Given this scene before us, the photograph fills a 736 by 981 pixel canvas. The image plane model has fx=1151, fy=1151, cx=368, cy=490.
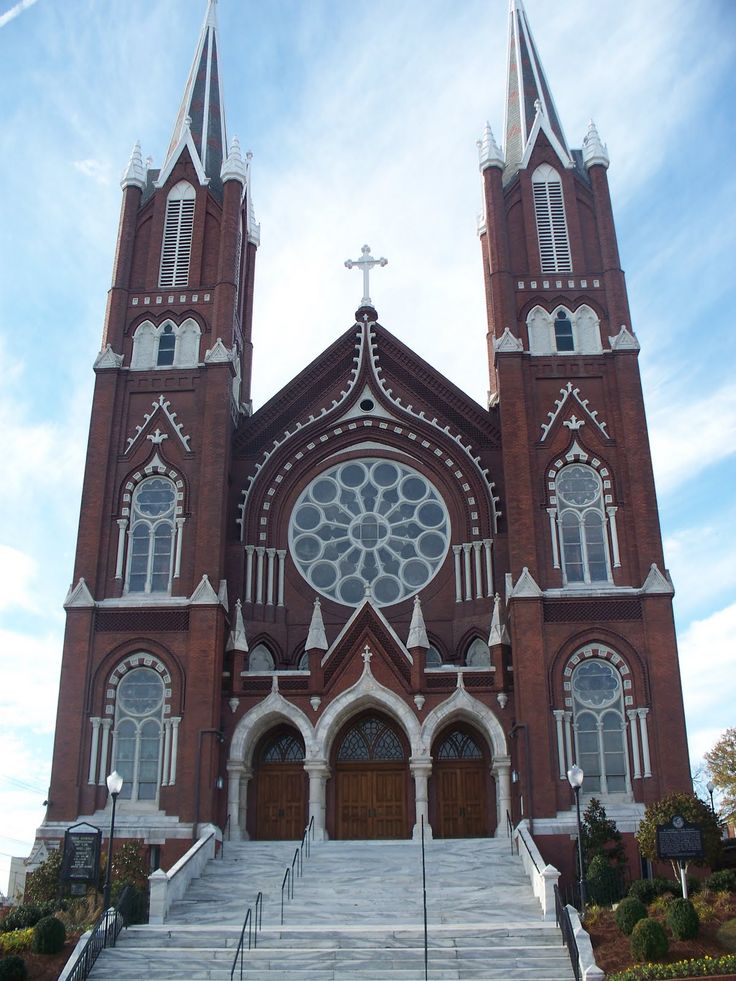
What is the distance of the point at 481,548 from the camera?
32719 millimetres

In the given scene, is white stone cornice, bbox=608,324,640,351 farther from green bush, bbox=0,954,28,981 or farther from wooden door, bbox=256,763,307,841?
green bush, bbox=0,954,28,981

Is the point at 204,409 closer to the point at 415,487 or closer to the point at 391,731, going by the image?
the point at 415,487

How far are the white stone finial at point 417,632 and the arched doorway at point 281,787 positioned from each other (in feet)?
13.6

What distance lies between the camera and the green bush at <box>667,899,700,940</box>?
1989 centimetres

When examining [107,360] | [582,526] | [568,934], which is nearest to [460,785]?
[582,526]

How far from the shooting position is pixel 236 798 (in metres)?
29.4

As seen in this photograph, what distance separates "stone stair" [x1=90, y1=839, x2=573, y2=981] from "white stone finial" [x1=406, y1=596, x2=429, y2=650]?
4946mm

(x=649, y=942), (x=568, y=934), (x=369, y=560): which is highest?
(x=369, y=560)

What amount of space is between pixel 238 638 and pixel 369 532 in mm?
5392

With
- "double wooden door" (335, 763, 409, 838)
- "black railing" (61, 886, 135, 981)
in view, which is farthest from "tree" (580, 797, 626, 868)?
"black railing" (61, 886, 135, 981)

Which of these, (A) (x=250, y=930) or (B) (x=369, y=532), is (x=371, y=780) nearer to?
(B) (x=369, y=532)

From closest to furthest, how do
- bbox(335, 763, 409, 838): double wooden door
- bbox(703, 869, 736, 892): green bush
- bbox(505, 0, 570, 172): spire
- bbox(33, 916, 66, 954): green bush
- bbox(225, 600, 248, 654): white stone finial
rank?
1. bbox(33, 916, 66, 954): green bush
2. bbox(703, 869, 736, 892): green bush
3. bbox(335, 763, 409, 838): double wooden door
4. bbox(225, 600, 248, 654): white stone finial
5. bbox(505, 0, 570, 172): spire

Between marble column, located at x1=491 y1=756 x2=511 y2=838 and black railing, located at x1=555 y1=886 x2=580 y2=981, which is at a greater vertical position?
marble column, located at x1=491 y1=756 x2=511 y2=838

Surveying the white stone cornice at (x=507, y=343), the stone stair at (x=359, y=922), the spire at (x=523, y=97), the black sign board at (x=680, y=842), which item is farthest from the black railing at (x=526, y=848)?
the spire at (x=523, y=97)
